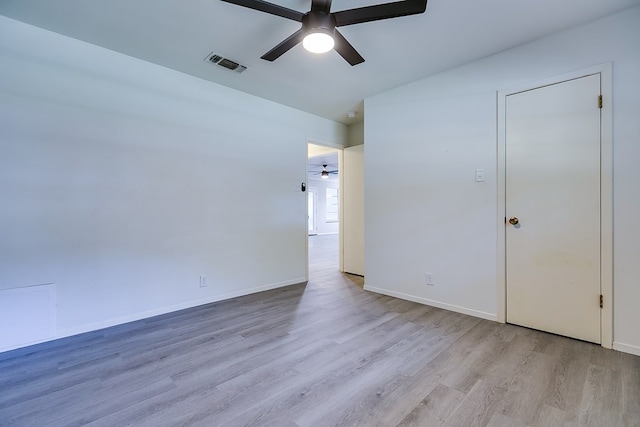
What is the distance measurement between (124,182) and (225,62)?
157 centimetres

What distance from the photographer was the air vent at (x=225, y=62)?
2.79 m

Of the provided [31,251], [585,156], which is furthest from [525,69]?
[31,251]

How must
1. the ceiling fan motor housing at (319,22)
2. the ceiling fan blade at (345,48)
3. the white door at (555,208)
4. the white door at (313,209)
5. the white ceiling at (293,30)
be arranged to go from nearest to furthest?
the ceiling fan motor housing at (319,22), the ceiling fan blade at (345,48), the white ceiling at (293,30), the white door at (555,208), the white door at (313,209)

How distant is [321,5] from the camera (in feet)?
5.90

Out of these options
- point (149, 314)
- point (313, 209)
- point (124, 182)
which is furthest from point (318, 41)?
point (313, 209)

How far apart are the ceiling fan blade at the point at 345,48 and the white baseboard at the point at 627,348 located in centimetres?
303

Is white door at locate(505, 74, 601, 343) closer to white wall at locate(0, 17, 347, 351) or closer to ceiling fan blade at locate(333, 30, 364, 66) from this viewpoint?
ceiling fan blade at locate(333, 30, 364, 66)

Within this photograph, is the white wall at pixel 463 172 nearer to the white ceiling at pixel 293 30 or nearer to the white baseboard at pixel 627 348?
the white baseboard at pixel 627 348

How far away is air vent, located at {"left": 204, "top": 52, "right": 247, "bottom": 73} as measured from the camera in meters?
Result: 2.79

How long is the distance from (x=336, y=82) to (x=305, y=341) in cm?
280

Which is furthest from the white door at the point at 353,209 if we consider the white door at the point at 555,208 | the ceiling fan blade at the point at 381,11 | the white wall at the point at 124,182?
the ceiling fan blade at the point at 381,11

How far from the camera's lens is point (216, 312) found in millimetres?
3066

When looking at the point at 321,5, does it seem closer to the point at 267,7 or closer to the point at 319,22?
the point at 319,22

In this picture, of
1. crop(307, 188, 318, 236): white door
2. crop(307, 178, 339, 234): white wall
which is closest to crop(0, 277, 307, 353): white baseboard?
crop(307, 188, 318, 236): white door
